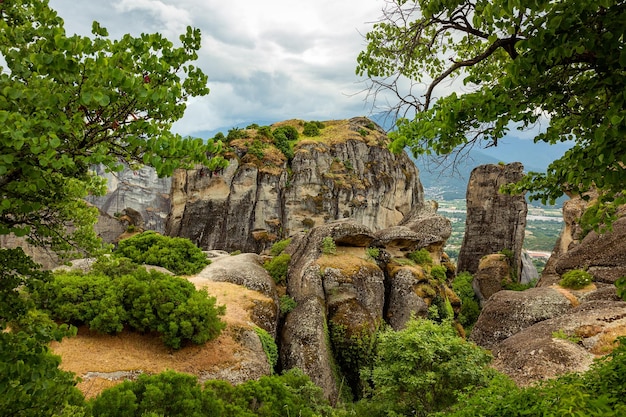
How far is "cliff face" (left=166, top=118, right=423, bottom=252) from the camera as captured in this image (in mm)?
43188

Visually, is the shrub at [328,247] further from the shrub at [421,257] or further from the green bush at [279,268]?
the shrub at [421,257]

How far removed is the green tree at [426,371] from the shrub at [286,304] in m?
8.36

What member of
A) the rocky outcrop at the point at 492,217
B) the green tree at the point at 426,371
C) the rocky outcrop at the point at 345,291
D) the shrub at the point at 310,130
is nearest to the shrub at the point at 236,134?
the shrub at the point at 310,130

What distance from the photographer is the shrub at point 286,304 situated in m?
19.7

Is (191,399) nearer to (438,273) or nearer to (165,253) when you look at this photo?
(165,253)

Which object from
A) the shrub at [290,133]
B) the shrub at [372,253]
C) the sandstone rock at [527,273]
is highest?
the shrub at [290,133]

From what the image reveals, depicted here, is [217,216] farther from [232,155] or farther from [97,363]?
[97,363]

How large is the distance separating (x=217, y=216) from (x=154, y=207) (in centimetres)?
4837

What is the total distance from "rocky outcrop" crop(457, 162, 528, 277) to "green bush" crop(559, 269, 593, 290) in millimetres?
29334

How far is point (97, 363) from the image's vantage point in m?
11.3

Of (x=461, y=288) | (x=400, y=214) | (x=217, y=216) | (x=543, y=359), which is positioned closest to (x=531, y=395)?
(x=543, y=359)

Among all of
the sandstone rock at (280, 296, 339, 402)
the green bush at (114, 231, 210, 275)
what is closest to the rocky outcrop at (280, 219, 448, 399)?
the sandstone rock at (280, 296, 339, 402)

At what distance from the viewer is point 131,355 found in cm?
1216

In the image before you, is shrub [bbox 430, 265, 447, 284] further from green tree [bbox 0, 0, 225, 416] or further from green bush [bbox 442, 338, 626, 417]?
green tree [bbox 0, 0, 225, 416]
